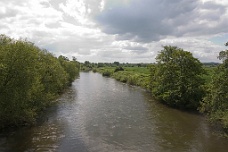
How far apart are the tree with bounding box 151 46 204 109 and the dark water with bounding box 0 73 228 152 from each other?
2750mm

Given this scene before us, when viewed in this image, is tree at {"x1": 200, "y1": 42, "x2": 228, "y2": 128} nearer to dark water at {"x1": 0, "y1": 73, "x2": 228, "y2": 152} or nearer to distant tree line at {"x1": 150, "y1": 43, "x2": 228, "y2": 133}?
dark water at {"x1": 0, "y1": 73, "x2": 228, "y2": 152}

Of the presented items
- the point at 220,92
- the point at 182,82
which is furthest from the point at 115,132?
the point at 182,82

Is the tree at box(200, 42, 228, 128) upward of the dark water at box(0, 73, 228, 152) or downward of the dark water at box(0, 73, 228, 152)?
upward

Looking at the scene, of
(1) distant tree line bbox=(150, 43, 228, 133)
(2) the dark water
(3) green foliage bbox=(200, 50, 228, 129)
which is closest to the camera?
(2) the dark water

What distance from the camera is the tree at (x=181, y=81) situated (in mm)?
40781

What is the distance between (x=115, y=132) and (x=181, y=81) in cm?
1858

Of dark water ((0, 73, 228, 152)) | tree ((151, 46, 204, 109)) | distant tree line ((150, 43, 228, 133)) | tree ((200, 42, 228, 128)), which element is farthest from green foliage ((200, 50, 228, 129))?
tree ((151, 46, 204, 109))

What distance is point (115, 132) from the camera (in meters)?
28.7

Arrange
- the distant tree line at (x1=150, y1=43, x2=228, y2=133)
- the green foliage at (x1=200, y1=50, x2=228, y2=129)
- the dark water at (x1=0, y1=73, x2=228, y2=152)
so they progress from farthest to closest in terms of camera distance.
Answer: the distant tree line at (x1=150, y1=43, x2=228, y2=133)
the green foliage at (x1=200, y1=50, x2=228, y2=129)
the dark water at (x1=0, y1=73, x2=228, y2=152)

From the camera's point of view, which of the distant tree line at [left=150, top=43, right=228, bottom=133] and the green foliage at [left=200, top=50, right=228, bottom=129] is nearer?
the green foliage at [left=200, top=50, right=228, bottom=129]

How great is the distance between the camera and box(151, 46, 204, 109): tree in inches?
1606

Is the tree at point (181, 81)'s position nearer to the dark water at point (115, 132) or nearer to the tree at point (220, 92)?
the dark water at point (115, 132)

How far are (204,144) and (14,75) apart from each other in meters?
21.3

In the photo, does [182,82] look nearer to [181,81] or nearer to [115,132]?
[181,81]
